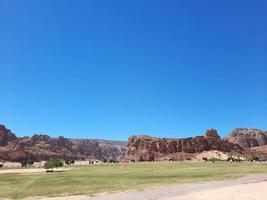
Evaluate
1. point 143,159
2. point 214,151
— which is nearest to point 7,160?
point 143,159

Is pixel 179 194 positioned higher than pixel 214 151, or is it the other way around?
pixel 214 151

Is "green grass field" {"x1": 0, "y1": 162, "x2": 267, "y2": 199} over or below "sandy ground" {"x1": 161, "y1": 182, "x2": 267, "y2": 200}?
over

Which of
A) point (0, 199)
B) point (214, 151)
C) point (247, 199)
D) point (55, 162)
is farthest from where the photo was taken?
point (214, 151)

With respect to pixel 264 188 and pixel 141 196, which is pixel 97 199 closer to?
pixel 141 196

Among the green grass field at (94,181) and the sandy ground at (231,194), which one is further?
the green grass field at (94,181)

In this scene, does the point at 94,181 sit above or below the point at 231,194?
above

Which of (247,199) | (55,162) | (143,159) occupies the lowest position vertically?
(247,199)

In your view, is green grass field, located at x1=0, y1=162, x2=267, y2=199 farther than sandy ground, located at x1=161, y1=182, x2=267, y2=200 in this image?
Yes

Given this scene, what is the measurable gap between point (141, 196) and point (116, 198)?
5.46 ft

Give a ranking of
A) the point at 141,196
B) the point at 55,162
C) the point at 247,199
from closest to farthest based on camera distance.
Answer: the point at 247,199 → the point at 141,196 → the point at 55,162

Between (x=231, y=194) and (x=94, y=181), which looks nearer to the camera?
(x=231, y=194)

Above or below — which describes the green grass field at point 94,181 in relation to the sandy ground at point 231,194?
above

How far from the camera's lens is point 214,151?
199 metres

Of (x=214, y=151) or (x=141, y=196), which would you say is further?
(x=214, y=151)
